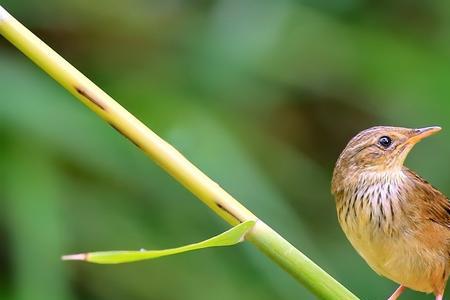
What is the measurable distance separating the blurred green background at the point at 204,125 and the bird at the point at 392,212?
92cm

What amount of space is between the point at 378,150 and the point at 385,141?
0.12 feet

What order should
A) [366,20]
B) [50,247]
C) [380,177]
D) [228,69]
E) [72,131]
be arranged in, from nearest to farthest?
[380,177] < [50,247] < [72,131] < [228,69] < [366,20]

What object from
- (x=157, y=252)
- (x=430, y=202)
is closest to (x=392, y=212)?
(x=430, y=202)

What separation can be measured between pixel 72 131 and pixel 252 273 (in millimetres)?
958

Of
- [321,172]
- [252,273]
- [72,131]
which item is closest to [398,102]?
[321,172]

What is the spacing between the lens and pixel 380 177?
9.98ft

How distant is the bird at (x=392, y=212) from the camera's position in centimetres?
282

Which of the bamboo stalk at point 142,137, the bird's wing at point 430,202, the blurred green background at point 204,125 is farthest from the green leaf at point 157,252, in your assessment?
the blurred green background at point 204,125

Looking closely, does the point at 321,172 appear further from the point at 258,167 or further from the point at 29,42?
the point at 29,42

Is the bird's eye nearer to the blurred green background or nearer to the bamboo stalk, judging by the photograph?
the blurred green background

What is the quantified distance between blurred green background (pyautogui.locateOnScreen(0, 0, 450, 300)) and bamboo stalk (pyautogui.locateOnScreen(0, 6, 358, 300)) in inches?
84.4

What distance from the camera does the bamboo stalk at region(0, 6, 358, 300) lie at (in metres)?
1.55

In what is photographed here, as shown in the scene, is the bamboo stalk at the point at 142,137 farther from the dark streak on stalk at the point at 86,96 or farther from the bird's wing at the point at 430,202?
the bird's wing at the point at 430,202

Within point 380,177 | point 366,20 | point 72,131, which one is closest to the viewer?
point 380,177
